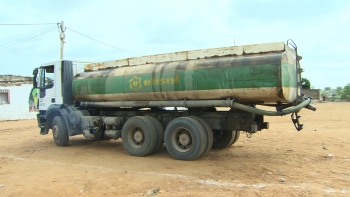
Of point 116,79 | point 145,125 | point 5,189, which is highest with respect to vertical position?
point 116,79

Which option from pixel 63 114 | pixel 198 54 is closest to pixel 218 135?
pixel 198 54

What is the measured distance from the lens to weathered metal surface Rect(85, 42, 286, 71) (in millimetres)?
Answer: 6828

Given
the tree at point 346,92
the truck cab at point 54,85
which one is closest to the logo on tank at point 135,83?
the truck cab at point 54,85

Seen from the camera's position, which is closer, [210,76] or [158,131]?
[210,76]

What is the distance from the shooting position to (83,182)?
598 centimetres

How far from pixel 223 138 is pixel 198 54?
113 inches

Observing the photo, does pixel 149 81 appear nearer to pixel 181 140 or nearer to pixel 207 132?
pixel 181 140

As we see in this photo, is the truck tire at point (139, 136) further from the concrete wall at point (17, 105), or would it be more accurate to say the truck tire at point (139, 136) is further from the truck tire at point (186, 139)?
the concrete wall at point (17, 105)

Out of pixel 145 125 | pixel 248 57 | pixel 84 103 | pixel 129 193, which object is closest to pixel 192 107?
pixel 145 125

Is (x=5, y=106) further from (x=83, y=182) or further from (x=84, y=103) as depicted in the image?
(x=83, y=182)

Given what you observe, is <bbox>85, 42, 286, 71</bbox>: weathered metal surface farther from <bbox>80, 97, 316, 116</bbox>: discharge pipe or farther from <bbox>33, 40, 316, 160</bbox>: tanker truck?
<bbox>80, 97, 316, 116</bbox>: discharge pipe

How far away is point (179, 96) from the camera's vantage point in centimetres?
796

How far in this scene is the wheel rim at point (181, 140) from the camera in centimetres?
777

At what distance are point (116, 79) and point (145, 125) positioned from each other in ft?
5.77
